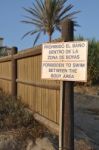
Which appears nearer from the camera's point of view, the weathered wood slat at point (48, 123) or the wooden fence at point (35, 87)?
the weathered wood slat at point (48, 123)

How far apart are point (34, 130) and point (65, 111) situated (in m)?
1.55

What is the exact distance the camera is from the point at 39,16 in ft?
134

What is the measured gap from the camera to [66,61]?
843cm

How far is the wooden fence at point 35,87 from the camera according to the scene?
32.2 ft

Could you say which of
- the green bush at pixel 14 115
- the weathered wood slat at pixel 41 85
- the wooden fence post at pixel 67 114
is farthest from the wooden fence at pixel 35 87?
the wooden fence post at pixel 67 114

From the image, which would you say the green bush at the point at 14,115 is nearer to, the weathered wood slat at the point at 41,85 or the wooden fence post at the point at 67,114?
the weathered wood slat at the point at 41,85

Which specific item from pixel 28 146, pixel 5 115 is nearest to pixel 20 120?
pixel 5 115

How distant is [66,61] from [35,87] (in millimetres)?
3282

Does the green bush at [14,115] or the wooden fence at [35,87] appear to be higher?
the wooden fence at [35,87]

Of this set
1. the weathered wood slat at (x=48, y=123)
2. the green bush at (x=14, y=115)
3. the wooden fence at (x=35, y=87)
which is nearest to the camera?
the weathered wood slat at (x=48, y=123)

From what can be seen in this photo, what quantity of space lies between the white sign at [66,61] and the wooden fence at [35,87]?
689mm

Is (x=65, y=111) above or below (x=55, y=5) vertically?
below

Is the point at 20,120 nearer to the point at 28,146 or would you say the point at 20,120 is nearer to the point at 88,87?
the point at 28,146

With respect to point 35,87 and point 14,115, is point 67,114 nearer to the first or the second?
point 14,115
